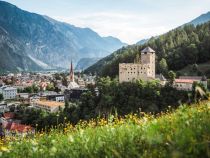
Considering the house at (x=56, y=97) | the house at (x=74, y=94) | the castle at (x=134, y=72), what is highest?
the castle at (x=134, y=72)

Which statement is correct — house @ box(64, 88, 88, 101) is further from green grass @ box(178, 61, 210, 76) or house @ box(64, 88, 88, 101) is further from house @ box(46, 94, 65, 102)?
green grass @ box(178, 61, 210, 76)

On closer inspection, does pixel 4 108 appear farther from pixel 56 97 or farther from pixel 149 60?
pixel 149 60

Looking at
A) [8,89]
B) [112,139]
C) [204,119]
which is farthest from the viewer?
[8,89]

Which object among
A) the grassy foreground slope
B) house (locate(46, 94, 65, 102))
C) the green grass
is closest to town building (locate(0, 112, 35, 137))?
the grassy foreground slope

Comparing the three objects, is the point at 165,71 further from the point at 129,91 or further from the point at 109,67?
the point at 109,67

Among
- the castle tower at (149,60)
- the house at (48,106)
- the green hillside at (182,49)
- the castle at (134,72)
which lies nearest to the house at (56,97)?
the green hillside at (182,49)

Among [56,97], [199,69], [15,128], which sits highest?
[199,69]

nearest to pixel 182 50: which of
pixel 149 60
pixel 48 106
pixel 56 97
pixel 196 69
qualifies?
pixel 196 69

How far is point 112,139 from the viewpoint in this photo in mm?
4848

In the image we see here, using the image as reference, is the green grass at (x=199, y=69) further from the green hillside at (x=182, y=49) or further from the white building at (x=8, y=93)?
the white building at (x=8, y=93)

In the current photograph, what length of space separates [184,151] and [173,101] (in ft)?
189

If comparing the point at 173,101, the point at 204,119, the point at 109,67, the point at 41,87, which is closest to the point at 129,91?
the point at 173,101

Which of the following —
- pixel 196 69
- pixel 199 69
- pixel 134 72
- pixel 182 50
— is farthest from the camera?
pixel 182 50

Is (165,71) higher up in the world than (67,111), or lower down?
higher up
